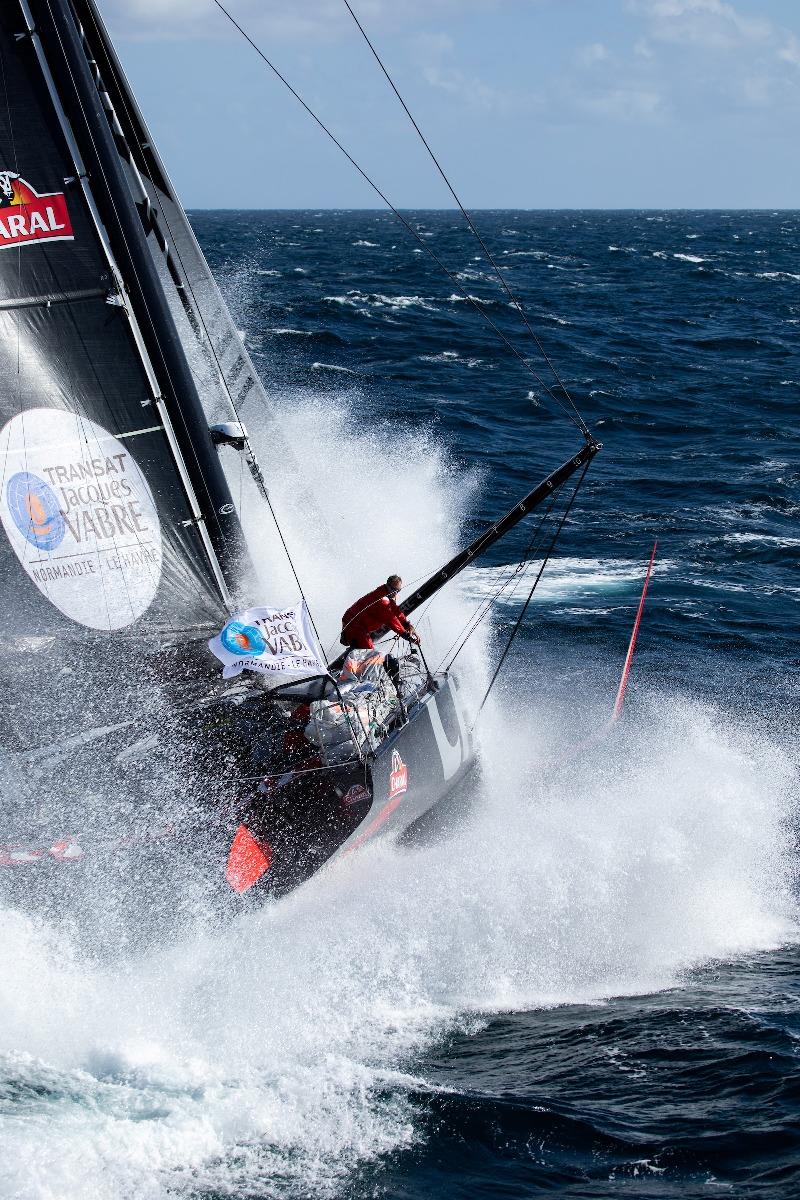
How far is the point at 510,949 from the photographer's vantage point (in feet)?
28.4

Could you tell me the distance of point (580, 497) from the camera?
20406mm

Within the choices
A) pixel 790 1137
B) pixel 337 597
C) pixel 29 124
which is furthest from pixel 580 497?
pixel 790 1137

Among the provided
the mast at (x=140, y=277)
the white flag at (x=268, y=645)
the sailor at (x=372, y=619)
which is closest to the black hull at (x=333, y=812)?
the white flag at (x=268, y=645)

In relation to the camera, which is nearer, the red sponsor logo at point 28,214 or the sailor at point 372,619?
the red sponsor logo at point 28,214

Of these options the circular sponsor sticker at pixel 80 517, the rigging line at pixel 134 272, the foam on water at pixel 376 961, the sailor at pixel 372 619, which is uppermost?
the rigging line at pixel 134 272

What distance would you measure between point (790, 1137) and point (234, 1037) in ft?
11.1

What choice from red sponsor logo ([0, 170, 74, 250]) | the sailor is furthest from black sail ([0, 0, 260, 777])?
the sailor

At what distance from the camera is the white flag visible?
8.69 meters

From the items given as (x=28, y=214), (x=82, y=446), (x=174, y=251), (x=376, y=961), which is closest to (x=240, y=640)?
(x=82, y=446)

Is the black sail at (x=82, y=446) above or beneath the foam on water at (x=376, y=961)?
above

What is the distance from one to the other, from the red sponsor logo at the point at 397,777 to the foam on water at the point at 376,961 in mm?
556

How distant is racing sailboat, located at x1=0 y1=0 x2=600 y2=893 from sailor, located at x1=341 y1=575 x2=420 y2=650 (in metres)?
0.24

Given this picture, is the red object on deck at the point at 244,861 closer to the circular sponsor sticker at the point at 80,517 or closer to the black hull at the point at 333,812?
the black hull at the point at 333,812

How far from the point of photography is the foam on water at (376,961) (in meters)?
6.46
